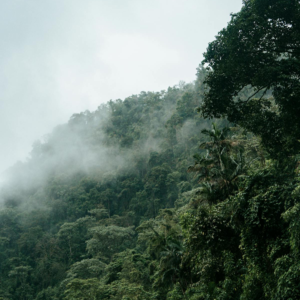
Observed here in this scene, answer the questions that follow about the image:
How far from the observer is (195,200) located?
570 inches

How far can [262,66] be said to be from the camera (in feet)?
24.5

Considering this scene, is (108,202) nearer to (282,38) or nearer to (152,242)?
(152,242)

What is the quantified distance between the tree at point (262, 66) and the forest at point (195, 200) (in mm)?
28

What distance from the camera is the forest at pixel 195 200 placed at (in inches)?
275

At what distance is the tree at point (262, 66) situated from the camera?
23.1ft

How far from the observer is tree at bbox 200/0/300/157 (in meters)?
7.04

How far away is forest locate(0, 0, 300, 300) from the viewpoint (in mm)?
6996

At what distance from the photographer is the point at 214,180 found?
12977 millimetres

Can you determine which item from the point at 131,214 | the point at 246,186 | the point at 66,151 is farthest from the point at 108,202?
the point at 246,186

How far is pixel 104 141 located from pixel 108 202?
2016 centimetres

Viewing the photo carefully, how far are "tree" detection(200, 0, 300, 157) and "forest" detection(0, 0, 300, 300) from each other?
28 mm

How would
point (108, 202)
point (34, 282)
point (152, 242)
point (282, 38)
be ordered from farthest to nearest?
1. point (108, 202)
2. point (34, 282)
3. point (152, 242)
4. point (282, 38)

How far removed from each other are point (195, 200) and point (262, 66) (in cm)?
851

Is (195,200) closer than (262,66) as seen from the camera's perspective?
No
